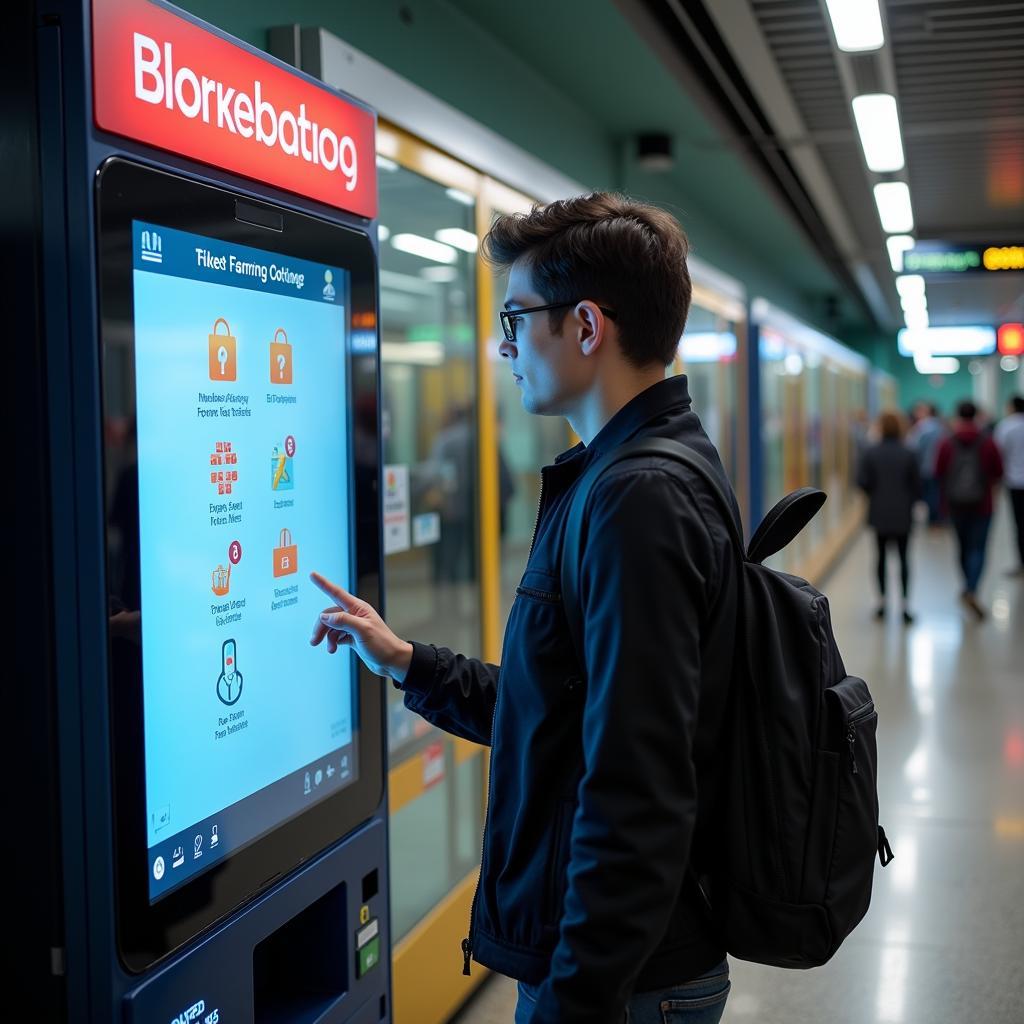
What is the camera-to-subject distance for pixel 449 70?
11.4 ft

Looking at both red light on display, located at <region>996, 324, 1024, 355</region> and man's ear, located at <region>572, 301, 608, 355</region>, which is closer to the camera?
man's ear, located at <region>572, 301, 608, 355</region>

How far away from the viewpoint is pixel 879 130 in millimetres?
5363

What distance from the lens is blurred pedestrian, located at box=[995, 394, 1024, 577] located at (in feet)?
34.2

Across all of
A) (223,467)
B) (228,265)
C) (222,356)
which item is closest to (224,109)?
(228,265)

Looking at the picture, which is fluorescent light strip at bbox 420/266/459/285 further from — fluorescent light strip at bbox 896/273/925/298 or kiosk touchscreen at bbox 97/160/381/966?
fluorescent light strip at bbox 896/273/925/298

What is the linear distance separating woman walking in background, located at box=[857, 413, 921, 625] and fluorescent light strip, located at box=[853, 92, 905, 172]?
3133 mm

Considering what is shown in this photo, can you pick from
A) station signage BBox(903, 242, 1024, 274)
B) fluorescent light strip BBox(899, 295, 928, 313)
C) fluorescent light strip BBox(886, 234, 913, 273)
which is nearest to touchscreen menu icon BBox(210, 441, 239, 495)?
station signage BBox(903, 242, 1024, 274)

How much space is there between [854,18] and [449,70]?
1361mm

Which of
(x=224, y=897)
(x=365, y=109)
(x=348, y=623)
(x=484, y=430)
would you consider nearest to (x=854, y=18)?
(x=484, y=430)

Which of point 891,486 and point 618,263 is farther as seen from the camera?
point 891,486

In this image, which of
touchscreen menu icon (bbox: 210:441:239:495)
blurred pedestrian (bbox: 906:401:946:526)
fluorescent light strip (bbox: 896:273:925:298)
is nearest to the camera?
touchscreen menu icon (bbox: 210:441:239:495)

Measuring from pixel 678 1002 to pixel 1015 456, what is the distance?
10.1 meters

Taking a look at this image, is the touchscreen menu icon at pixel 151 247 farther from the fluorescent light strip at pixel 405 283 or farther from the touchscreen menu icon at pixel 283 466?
the fluorescent light strip at pixel 405 283

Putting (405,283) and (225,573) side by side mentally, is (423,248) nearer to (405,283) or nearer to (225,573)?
(405,283)
